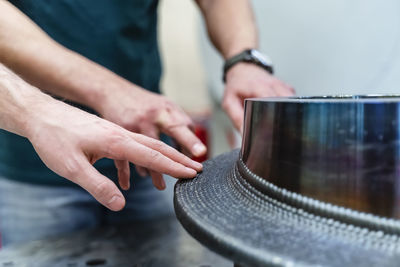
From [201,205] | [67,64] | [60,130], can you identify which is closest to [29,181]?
[67,64]

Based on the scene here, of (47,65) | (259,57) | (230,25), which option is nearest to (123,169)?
(47,65)

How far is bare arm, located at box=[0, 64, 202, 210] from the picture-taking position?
0.37 m

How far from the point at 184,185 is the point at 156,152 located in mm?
43

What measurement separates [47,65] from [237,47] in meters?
0.41

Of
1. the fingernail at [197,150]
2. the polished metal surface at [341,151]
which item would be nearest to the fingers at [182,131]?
the fingernail at [197,150]

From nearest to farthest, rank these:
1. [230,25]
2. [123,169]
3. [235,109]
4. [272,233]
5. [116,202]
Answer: [272,233] → [116,202] → [123,169] → [235,109] → [230,25]

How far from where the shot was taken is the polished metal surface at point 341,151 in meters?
0.28

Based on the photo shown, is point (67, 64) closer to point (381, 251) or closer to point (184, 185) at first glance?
point (184, 185)

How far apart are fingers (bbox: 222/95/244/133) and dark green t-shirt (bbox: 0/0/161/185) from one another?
0.19 metres

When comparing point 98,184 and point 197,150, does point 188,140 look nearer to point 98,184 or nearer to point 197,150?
point 197,150

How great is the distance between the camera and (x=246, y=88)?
0.71 m

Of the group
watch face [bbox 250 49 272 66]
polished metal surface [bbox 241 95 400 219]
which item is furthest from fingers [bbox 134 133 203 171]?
watch face [bbox 250 49 272 66]

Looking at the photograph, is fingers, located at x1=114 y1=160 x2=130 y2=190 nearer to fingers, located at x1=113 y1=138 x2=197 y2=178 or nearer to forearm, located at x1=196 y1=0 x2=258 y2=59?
fingers, located at x1=113 y1=138 x2=197 y2=178

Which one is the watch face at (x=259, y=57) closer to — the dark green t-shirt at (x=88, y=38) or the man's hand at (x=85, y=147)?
the dark green t-shirt at (x=88, y=38)
